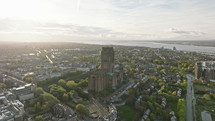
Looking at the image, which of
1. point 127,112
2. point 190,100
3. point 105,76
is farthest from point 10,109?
point 190,100

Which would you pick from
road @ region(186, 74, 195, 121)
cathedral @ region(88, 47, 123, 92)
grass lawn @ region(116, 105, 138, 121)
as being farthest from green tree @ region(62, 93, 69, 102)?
road @ region(186, 74, 195, 121)

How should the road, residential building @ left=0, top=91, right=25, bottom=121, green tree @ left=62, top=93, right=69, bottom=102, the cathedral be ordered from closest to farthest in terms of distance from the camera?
residential building @ left=0, top=91, right=25, bottom=121 → the road → green tree @ left=62, top=93, right=69, bottom=102 → the cathedral

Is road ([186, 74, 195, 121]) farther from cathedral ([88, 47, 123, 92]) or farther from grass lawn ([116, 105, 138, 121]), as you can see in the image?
cathedral ([88, 47, 123, 92])

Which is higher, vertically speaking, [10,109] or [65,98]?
[10,109]

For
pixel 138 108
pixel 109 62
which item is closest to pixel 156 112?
pixel 138 108

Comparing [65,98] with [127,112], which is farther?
[65,98]

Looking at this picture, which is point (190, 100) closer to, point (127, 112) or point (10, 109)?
point (127, 112)

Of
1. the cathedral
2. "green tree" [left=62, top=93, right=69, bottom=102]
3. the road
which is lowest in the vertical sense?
the road

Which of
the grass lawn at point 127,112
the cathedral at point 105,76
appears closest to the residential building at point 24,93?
the cathedral at point 105,76
